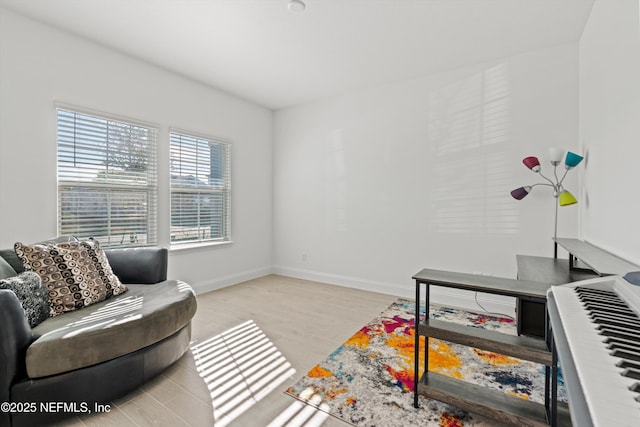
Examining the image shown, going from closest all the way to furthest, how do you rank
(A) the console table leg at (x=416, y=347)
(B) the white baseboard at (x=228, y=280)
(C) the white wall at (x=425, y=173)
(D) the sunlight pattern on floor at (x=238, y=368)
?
(A) the console table leg at (x=416, y=347) < (D) the sunlight pattern on floor at (x=238, y=368) < (C) the white wall at (x=425, y=173) < (B) the white baseboard at (x=228, y=280)

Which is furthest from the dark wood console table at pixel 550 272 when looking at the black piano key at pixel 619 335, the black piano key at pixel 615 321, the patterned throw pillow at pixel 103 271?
the patterned throw pillow at pixel 103 271

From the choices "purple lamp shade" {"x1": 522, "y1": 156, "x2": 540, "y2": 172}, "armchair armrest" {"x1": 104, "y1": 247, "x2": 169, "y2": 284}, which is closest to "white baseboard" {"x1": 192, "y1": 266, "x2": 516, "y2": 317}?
"armchair armrest" {"x1": 104, "y1": 247, "x2": 169, "y2": 284}

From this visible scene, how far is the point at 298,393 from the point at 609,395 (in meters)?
1.67

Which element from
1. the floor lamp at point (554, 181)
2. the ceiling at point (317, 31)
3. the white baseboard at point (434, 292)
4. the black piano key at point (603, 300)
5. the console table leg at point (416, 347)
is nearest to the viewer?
the black piano key at point (603, 300)

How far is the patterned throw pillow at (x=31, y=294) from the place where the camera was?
1579 millimetres

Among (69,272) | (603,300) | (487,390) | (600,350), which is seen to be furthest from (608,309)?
(69,272)

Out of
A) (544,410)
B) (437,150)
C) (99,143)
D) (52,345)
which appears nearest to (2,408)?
(52,345)

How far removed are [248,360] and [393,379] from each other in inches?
41.8

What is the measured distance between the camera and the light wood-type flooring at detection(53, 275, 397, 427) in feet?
5.22

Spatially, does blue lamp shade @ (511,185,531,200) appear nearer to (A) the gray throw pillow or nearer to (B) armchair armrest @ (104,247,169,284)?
(B) armchair armrest @ (104,247,169,284)

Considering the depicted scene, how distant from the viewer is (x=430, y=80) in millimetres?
3449

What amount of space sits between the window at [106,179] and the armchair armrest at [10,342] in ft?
4.96

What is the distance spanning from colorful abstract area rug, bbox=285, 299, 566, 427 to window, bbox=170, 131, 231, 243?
2473 millimetres

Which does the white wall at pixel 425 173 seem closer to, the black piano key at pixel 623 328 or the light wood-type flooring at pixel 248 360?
the light wood-type flooring at pixel 248 360
